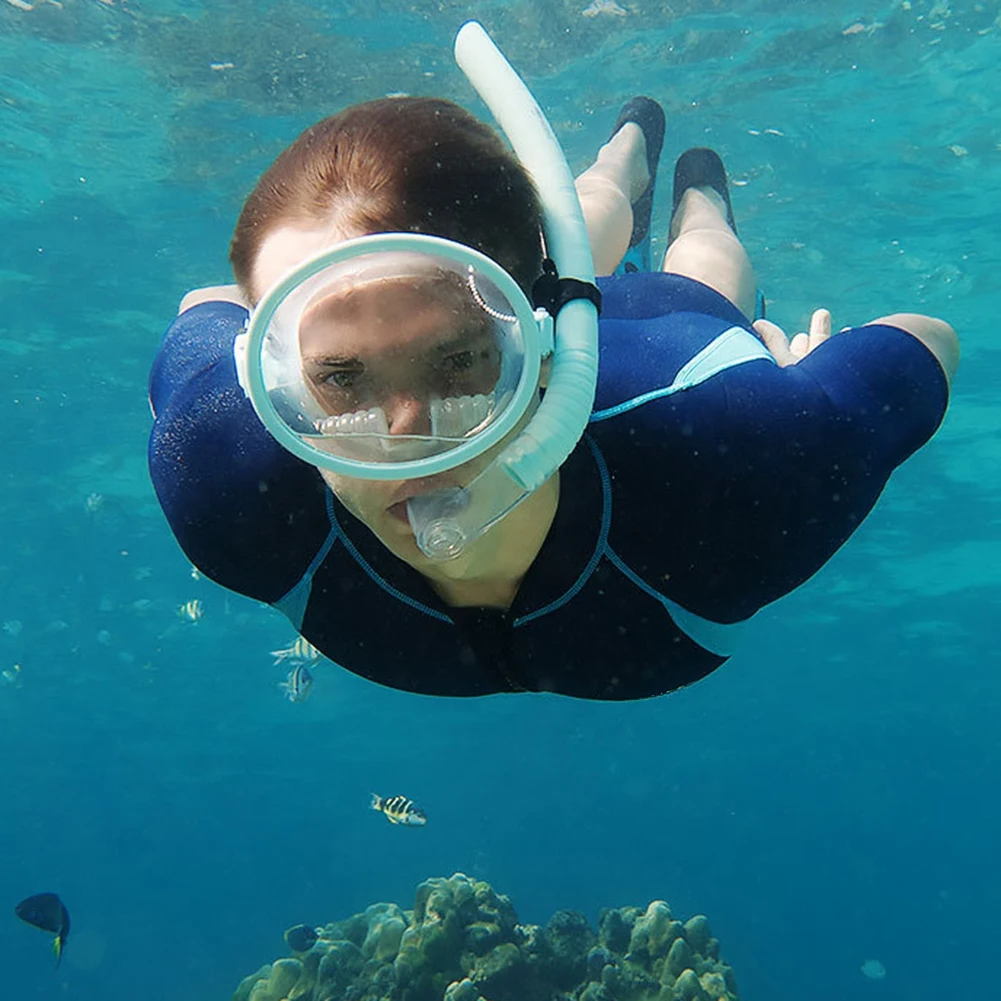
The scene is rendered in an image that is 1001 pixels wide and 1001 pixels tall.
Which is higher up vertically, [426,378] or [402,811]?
[402,811]

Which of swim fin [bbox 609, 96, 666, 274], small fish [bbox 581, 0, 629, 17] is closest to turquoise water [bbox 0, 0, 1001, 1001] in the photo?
small fish [bbox 581, 0, 629, 17]

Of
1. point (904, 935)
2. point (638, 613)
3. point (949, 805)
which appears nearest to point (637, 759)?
point (904, 935)

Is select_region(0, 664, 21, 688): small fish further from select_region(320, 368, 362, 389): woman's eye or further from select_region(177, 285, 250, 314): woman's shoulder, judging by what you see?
select_region(320, 368, 362, 389): woman's eye

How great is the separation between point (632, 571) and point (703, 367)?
2.72ft

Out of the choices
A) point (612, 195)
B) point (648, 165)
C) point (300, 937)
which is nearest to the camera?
point (612, 195)

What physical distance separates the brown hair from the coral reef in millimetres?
9595

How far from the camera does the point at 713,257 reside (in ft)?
15.7

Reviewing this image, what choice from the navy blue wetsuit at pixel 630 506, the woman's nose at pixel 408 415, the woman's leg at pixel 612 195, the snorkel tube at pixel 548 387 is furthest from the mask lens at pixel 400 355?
the woman's leg at pixel 612 195

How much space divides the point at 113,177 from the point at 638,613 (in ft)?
53.6

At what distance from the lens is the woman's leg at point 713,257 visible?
462cm

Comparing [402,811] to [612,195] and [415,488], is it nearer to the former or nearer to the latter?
[612,195]

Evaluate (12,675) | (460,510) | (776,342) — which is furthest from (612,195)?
(12,675)

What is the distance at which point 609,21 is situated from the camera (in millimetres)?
13258

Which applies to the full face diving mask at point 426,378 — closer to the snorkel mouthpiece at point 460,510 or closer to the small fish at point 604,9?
the snorkel mouthpiece at point 460,510
